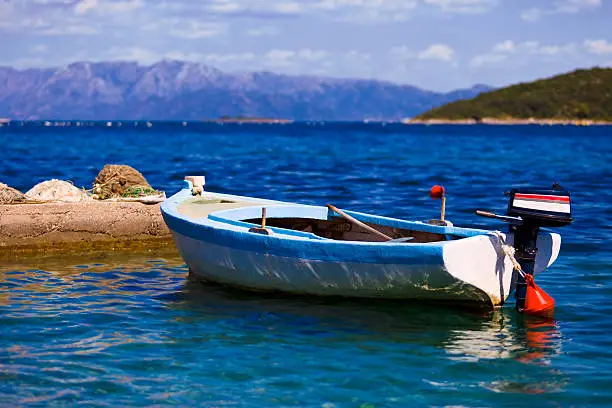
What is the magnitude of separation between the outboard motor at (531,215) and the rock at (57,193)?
10769mm

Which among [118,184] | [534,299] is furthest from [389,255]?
[118,184]

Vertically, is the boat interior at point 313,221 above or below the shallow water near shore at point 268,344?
above

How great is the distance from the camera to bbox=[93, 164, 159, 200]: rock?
19.4 metres

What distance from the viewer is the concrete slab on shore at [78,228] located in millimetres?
16156

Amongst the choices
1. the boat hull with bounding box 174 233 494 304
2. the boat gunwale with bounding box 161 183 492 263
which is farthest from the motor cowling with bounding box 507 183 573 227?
the boat hull with bounding box 174 233 494 304

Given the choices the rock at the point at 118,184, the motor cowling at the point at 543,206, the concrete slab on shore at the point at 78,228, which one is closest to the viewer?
the motor cowling at the point at 543,206

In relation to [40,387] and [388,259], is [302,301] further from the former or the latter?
[40,387]

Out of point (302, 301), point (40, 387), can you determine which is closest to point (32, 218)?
point (302, 301)

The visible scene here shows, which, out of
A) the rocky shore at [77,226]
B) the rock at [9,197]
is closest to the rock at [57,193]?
the rock at [9,197]

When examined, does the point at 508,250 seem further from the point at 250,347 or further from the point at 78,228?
the point at 78,228

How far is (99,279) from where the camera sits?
14742mm

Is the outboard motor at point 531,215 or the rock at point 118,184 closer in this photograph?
the outboard motor at point 531,215

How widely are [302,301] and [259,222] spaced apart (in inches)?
97.9

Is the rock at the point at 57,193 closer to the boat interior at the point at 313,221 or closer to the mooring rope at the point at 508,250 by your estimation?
the boat interior at the point at 313,221
